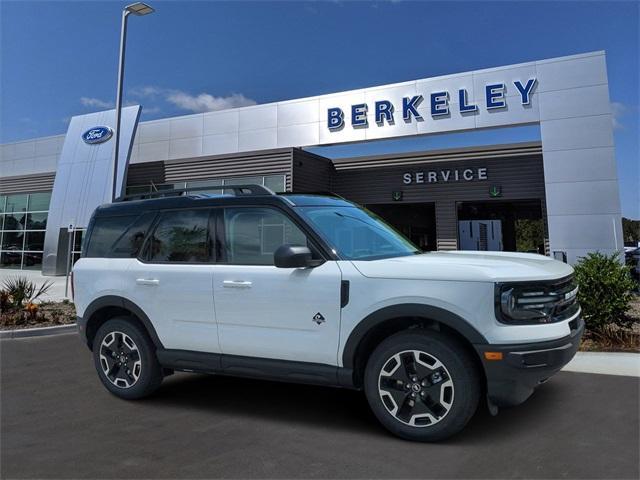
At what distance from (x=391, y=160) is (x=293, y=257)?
16.1 metres

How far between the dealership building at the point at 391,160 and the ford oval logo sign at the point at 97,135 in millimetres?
85

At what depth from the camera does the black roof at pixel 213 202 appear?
4.32 meters

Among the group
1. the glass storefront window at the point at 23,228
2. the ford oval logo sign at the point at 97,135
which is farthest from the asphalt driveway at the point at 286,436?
the glass storefront window at the point at 23,228

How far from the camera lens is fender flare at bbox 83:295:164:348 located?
4.57 metres

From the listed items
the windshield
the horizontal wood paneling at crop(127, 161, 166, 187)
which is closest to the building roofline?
the horizontal wood paneling at crop(127, 161, 166, 187)

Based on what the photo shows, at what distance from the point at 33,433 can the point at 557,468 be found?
158 inches

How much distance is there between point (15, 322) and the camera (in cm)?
919

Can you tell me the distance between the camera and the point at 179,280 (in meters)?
4.45

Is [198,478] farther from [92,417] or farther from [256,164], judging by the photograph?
[256,164]

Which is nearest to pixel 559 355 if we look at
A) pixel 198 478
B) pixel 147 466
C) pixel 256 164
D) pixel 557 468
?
pixel 557 468

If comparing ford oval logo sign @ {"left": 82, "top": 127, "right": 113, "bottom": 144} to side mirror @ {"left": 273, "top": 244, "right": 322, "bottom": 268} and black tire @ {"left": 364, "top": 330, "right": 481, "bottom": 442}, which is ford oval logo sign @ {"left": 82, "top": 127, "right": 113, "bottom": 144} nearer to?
side mirror @ {"left": 273, "top": 244, "right": 322, "bottom": 268}

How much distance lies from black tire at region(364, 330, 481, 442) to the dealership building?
11864mm

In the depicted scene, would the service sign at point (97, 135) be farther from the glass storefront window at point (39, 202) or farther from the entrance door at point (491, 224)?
the entrance door at point (491, 224)

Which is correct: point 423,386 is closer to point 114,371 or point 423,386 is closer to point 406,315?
point 406,315
